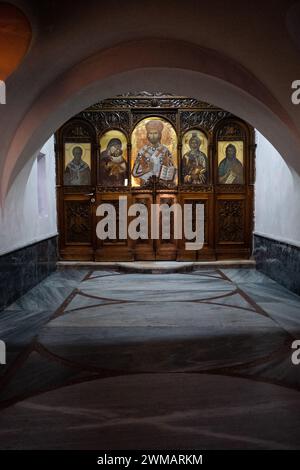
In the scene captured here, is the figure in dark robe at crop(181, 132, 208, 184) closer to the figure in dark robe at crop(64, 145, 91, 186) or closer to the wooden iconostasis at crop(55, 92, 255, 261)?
the wooden iconostasis at crop(55, 92, 255, 261)

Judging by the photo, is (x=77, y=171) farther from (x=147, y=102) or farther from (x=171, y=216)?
(x=171, y=216)

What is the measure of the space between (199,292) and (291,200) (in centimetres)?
213

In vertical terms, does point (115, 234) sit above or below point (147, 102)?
below

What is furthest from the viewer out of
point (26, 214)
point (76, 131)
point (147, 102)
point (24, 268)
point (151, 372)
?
point (76, 131)

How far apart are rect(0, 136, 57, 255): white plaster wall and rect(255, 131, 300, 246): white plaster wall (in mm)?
4010

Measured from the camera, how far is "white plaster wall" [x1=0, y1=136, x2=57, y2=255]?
589 cm

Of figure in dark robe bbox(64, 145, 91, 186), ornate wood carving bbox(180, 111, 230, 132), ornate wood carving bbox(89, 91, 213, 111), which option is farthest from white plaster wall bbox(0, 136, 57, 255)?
ornate wood carving bbox(180, 111, 230, 132)

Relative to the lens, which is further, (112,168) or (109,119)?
(112,168)

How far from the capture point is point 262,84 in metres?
4.75

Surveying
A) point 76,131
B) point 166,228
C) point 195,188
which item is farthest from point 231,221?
point 76,131

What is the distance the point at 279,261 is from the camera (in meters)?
7.31

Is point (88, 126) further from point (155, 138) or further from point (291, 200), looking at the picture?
point (291, 200)
